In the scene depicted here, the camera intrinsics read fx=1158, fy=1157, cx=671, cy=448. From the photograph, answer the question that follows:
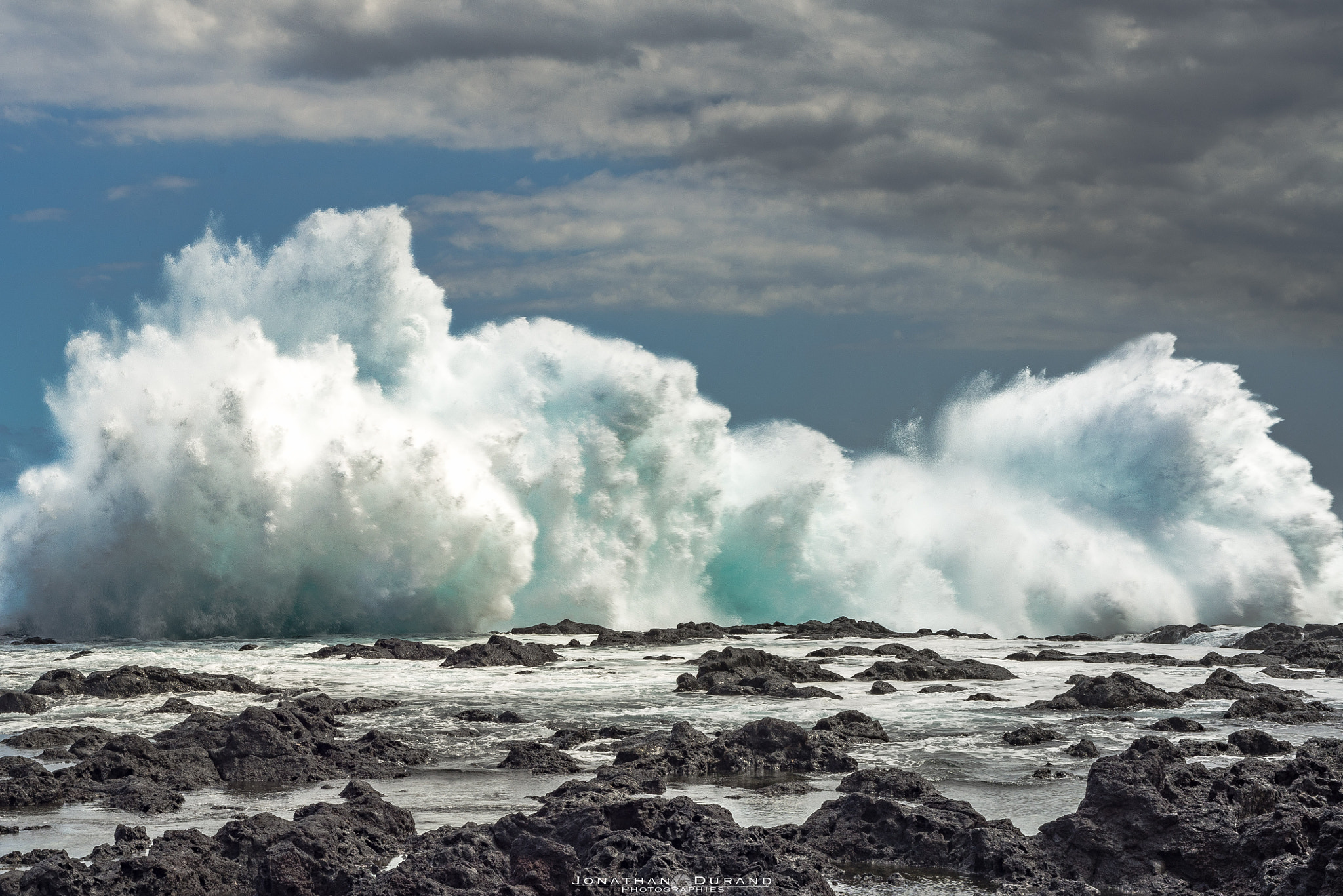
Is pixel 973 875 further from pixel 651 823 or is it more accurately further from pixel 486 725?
pixel 486 725

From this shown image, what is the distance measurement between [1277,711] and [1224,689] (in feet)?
6.80

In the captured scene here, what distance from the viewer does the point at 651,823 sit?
7.11 metres

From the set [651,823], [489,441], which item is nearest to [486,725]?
[651,823]

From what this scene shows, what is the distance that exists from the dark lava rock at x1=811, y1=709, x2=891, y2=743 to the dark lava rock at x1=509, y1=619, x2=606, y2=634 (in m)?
14.6

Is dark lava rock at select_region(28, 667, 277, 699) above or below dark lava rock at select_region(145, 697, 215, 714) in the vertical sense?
above

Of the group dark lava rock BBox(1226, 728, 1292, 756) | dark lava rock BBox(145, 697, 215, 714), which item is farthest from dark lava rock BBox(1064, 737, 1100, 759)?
dark lava rock BBox(145, 697, 215, 714)

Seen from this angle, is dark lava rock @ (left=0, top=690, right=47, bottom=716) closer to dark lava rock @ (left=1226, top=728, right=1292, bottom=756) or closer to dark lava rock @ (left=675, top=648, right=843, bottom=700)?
dark lava rock @ (left=675, top=648, right=843, bottom=700)

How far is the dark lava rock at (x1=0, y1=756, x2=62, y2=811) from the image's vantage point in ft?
31.3

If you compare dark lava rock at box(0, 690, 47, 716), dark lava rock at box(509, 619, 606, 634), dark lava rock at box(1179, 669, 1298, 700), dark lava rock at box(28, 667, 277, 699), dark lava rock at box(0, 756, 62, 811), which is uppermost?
dark lava rock at box(509, 619, 606, 634)

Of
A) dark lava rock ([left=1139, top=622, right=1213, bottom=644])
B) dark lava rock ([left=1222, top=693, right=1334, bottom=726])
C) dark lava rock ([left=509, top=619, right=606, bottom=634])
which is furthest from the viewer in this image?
dark lava rock ([left=509, top=619, right=606, bottom=634])

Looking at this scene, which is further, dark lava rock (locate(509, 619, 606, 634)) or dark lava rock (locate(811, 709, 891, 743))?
dark lava rock (locate(509, 619, 606, 634))

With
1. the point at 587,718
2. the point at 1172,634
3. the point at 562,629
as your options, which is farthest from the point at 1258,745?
the point at 562,629

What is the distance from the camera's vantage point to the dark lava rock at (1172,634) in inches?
1067

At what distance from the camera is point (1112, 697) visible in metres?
15.1
